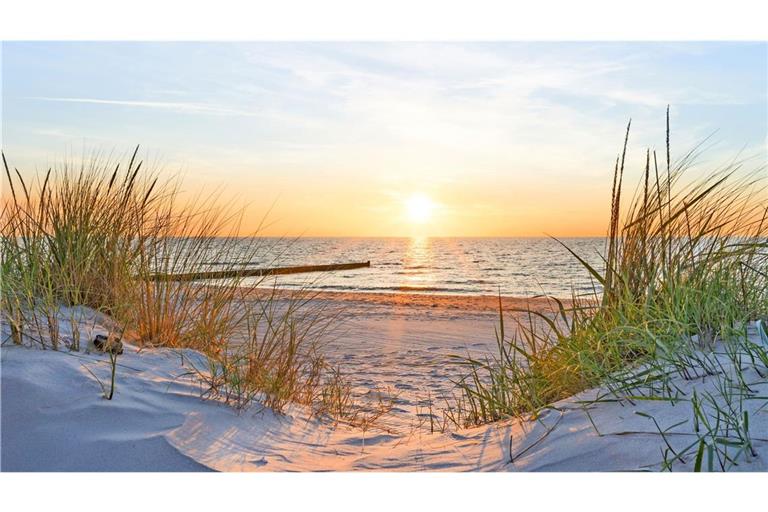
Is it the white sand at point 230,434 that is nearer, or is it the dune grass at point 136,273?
the white sand at point 230,434

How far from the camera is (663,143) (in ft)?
9.94

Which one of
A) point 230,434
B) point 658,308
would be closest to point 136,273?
point 230,434

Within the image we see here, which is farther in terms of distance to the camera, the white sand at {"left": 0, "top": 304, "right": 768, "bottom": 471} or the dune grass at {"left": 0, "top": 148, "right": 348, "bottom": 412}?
the dune grass at {"left": 0, "top": 148, "right": 348, "bottom": 412}

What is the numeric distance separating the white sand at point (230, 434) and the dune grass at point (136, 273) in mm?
268

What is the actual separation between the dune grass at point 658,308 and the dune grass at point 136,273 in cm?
107

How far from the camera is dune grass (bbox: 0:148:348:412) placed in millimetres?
2984

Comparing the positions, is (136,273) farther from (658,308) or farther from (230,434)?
(658,308)

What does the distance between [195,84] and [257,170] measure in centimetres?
77

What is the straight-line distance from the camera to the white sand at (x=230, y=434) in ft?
6.13

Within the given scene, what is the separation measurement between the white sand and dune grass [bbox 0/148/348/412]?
27 cm

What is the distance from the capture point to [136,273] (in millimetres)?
3430

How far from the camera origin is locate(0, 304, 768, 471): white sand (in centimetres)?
187

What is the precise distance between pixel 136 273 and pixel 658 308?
279cm

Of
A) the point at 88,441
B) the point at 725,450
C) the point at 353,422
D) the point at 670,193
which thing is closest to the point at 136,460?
the point at 88,441
